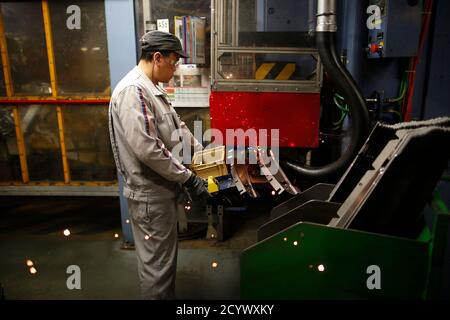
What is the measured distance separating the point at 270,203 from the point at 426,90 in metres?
2.44

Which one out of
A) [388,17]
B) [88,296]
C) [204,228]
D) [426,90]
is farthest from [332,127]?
[88,296]

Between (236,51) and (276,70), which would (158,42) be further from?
(276,70)

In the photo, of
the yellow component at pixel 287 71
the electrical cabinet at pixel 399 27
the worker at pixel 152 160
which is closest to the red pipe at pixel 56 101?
the worker at pixel 152 160

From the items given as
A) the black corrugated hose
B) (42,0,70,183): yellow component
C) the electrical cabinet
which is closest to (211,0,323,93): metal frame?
the black corrugated hose

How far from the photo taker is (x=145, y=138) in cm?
211

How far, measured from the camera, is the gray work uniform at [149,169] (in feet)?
7.04

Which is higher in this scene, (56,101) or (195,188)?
(56,101)

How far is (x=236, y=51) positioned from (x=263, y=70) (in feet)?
2.47

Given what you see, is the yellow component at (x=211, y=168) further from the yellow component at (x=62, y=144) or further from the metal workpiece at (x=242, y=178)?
the yellow component at (x=62, y=144)

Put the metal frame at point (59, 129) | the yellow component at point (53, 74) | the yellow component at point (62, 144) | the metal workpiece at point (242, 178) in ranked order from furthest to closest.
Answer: the yellow component at point (62, 144) < the metal frame at point (59, 129) < the yellow component at point (53, 74) < the metal workpiece at point (242, 178)

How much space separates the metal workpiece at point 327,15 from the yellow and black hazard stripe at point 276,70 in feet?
3.22

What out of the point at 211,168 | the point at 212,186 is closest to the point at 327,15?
the point at 211,168

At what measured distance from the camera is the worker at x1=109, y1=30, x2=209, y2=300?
215 centimetres
